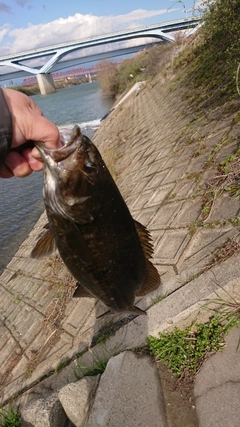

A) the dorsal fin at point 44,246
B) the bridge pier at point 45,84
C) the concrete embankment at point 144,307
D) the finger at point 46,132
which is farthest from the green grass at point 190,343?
the bridge pier at point 45,84

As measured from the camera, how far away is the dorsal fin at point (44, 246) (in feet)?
6.92

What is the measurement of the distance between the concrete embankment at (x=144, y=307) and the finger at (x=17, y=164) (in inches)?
67.1

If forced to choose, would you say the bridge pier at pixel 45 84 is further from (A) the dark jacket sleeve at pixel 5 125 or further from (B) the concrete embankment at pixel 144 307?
(A) the dark jacket sleeve at pixel 5 125

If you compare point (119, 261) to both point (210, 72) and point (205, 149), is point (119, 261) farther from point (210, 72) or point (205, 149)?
point (210, 72)

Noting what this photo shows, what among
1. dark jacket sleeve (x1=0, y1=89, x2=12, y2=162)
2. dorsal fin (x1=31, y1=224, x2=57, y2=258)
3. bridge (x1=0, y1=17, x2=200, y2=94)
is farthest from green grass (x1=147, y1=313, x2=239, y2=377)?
bridge (x1=0, y1=17, x2=200, y2=94)

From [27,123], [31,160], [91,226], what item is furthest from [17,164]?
[91,226]

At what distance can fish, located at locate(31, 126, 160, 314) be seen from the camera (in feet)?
5.91

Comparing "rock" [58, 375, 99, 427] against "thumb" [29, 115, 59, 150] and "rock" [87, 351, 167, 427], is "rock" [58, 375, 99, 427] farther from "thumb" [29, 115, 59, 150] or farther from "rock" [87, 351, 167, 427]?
"thumb" [29, 115, 59, 150]

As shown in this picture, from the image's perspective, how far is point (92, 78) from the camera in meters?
121

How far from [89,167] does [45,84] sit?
8873 cm

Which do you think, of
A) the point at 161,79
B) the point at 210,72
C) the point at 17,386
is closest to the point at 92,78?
the point at 161,79

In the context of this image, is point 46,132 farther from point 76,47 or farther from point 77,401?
point 76,47

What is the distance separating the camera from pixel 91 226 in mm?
1970

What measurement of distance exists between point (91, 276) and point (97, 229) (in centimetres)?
38
